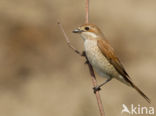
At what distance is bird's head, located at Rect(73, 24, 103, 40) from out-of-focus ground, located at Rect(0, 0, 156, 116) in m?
3.49

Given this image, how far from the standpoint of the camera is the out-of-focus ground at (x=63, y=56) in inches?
407

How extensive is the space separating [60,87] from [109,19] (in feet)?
7.38

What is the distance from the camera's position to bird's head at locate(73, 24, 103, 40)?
5777 mm

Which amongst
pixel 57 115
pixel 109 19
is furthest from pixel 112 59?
pixel 109 19

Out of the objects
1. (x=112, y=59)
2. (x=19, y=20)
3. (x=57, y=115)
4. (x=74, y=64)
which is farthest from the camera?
(x=19, y=20)

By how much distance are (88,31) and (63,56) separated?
530cm

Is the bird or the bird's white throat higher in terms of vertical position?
the bird's white throat

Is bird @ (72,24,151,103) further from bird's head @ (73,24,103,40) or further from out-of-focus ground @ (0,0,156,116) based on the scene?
out-of-focus ground @ (0,0,156,116)

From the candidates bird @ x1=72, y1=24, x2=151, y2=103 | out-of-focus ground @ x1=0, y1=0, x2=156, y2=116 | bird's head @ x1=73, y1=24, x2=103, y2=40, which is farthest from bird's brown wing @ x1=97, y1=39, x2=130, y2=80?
out-of-focus ground @ x1=0, y1=0, x2=156, y2=116

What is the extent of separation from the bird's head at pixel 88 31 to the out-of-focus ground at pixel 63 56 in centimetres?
349

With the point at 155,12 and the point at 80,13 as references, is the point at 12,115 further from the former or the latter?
the point at 155,12

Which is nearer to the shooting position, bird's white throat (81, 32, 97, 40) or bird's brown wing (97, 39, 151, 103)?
bird's white throat (81, 32, 97, 40)

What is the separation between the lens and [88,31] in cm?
591

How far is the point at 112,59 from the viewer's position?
6.21 metres
